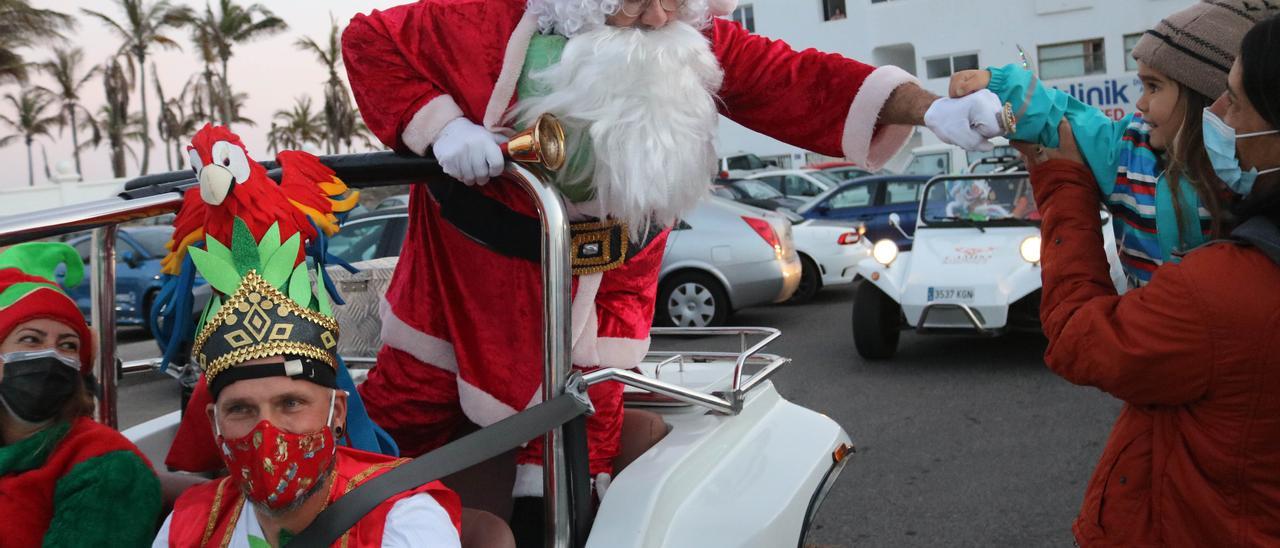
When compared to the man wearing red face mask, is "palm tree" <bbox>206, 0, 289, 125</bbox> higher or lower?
higher

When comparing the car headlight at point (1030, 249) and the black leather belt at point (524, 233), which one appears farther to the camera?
the car headlight at point (1030, 249)

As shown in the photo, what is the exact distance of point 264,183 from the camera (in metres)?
1.80

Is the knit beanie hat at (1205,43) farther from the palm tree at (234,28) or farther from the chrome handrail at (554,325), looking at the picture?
the palm tree at (234,28)

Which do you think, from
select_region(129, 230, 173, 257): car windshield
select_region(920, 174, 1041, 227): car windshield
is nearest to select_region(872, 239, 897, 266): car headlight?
select_region(920, 174, 1041, 227): car windshield

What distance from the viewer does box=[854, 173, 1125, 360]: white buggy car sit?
694cm

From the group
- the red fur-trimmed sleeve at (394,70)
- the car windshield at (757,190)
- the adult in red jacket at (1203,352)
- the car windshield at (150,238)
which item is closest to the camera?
the adult in red jacket at (1203,352)

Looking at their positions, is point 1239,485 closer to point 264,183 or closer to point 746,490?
point 746,490

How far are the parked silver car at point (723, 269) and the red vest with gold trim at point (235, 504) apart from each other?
7.60m

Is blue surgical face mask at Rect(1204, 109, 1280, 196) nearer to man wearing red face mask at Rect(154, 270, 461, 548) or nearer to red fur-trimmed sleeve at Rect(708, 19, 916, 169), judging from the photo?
red fur-trimmed sleeve at Rect(708, 19, 916, 169)

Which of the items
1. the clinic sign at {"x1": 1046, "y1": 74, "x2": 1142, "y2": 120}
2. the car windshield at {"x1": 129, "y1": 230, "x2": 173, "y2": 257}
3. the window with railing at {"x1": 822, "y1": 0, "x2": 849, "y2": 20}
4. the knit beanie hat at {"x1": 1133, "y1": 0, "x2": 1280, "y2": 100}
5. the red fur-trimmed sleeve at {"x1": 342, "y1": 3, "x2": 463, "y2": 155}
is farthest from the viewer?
the window with railing at {"x1": 822, "y1": 0, "x2": 849, "y2": 20}

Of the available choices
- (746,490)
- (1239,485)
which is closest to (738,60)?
(746,490)

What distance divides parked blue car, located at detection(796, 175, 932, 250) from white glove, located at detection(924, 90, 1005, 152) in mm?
11552

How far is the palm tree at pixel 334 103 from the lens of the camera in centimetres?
3447

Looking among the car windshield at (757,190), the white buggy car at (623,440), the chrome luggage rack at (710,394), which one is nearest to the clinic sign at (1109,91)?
the car windshield at (757,190)
